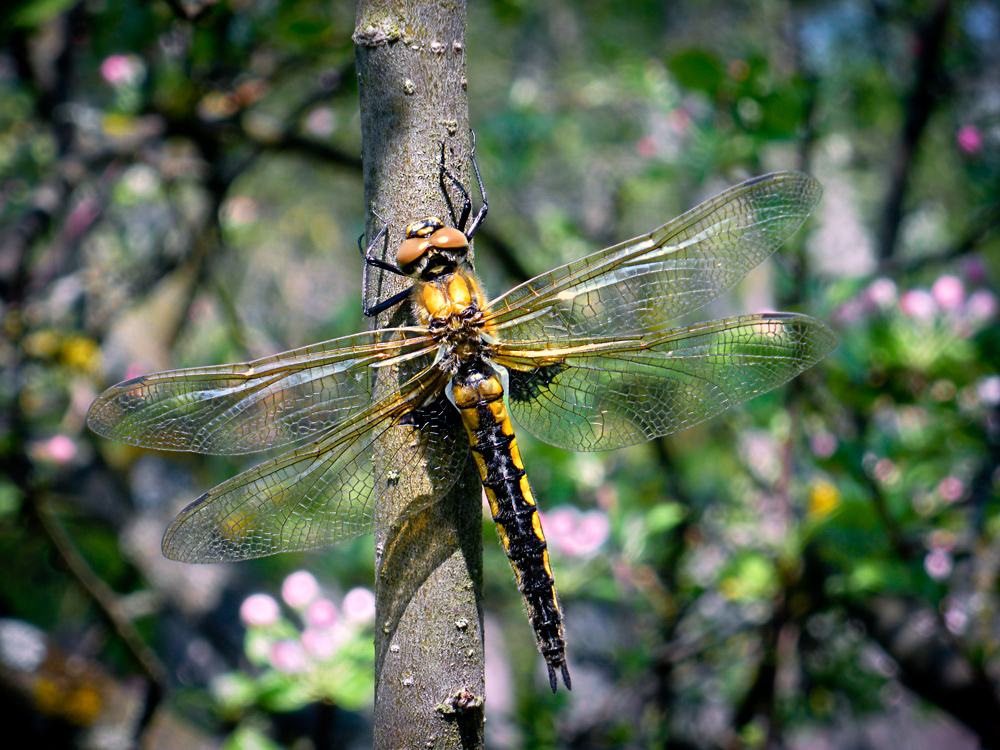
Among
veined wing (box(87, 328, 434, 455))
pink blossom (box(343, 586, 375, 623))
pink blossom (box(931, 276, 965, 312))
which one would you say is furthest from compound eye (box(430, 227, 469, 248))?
pink blossom (box(931, 276, 965, 312))

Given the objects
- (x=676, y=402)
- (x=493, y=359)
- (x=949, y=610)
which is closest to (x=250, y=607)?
(x=493, y=359)

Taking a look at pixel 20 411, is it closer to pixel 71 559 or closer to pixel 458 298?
pixel 71 559

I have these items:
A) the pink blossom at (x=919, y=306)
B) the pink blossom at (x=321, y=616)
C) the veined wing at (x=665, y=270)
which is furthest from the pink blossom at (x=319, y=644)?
the pink blossom at (x=919, y=306)

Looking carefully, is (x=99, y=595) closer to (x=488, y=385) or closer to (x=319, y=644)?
(x=319, y=644)

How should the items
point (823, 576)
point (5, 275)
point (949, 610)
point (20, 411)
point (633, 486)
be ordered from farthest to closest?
1. point (633, 486)
2. point (20, 411)
3. point (5, 275)
4. point (823, 576)
5. point (949, 610)

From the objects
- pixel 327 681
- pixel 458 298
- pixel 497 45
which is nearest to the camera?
pixel 458 298

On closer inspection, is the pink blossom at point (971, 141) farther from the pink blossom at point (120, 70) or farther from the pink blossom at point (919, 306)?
the pink blossom at point (120, 70)
